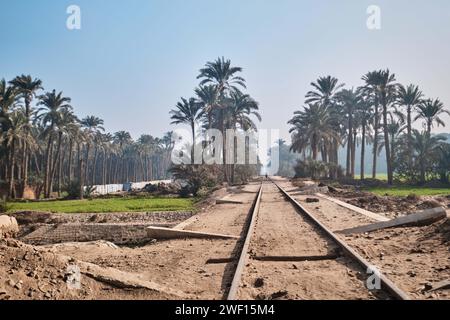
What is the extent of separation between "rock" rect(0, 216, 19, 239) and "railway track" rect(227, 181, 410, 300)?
40.1 feet

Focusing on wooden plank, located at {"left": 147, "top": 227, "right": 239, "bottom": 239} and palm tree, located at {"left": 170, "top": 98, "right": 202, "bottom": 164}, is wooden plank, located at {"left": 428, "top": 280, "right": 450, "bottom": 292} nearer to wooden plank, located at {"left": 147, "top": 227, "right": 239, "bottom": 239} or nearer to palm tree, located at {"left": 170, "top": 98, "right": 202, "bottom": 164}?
wooden plank, located at {"left": 147, "top": 227, "right": 239, "bottom": 239}

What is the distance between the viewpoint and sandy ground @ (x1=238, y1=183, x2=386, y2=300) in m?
5.52

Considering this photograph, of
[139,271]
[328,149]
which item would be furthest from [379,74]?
[139,271]

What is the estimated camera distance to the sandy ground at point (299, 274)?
5.52 meters

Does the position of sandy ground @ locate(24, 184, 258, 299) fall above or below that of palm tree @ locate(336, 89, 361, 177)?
below

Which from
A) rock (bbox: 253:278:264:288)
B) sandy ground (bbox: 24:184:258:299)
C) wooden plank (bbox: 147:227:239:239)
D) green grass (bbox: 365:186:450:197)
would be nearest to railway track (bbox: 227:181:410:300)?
rock (bbox: 253:278:264:288)

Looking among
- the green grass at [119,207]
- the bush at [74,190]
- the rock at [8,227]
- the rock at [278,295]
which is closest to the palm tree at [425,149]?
the green grass at [119,207]

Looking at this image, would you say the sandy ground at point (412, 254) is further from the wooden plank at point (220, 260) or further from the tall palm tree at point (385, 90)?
the tall palm tree at point (385, 90)

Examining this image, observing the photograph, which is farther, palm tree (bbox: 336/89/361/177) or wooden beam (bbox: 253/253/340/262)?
palm tree (bbox: 336/89/361/177)

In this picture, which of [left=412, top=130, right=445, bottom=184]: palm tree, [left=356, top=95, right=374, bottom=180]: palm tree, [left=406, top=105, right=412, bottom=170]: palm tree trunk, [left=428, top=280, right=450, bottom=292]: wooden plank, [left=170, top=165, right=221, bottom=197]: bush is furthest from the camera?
[left=356, top=95, right=374, bottom=180]: palm tree

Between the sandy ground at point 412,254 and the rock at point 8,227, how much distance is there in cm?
1384

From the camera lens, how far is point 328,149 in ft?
227
